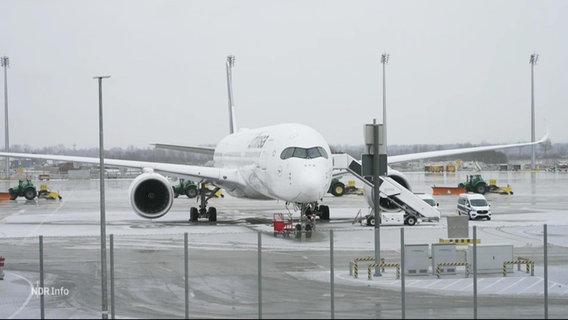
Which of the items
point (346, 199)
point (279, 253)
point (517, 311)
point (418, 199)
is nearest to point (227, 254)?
point (279, 253)

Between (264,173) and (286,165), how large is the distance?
Result: 2.86 metres

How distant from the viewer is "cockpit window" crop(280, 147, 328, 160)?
130 ft

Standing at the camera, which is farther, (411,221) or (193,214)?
(193,214)

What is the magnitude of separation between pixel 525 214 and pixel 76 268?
29725mm

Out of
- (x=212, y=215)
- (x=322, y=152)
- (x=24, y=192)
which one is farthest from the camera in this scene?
(x=24, y=192)

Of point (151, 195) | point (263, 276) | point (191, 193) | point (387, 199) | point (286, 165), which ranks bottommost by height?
point (191, 193)

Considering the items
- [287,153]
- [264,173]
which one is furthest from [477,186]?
[287,153]

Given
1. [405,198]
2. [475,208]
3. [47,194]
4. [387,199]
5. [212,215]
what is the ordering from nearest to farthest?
[405,198]
[387,199]
[475,208]
[212,215]
[47,194]

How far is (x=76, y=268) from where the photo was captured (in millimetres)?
27844

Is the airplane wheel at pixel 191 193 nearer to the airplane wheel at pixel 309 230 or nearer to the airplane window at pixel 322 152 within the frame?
the airplane window at pixel 322 152

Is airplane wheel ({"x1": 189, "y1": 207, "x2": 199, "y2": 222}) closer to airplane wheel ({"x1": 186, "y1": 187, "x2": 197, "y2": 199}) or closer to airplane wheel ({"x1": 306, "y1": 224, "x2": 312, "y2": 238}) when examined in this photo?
airplane wheel ({"x1": 306, "y1": 224, "x2": 312, "y2": 238})

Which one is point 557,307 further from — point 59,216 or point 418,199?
point 59,216

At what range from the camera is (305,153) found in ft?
130

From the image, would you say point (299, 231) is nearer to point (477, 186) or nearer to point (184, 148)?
point (184, 148)
